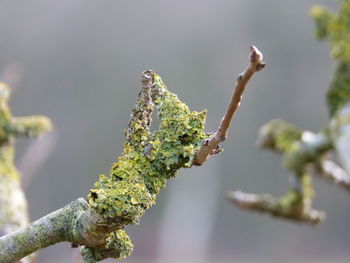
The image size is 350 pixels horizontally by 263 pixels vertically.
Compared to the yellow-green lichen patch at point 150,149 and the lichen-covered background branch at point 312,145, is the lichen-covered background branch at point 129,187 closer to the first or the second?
the yellow-green lichen patch at point 150,149

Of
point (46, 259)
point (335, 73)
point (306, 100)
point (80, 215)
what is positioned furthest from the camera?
point (306, 100)

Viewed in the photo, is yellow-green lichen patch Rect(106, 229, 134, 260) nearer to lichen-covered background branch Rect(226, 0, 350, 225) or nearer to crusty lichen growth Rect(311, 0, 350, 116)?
lichen-covered background branch Rect(226, 0, 350, 225)

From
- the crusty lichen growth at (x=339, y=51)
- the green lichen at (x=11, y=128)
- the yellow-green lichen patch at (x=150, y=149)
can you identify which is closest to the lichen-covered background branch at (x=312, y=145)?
the crusty lichen growth at (x=339, y=51)

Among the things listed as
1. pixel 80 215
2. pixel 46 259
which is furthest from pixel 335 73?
pixel 46 259

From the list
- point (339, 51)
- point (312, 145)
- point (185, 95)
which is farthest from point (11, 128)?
point (185, 95)

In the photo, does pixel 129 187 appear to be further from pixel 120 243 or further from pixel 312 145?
pixel 312 145

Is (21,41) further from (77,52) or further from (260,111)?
(260,111)
